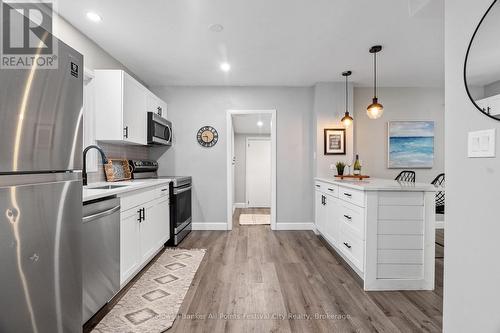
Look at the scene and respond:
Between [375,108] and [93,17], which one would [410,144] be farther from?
[93,17]

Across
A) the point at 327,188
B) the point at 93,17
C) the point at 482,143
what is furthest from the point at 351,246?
→ the point at 93,17

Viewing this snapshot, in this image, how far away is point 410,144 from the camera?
434 centimetres

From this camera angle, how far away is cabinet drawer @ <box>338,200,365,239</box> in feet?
7.48

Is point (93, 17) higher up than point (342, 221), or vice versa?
point (93, 17)

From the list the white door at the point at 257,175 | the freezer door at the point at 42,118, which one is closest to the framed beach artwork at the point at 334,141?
the white door at the point at 257,175

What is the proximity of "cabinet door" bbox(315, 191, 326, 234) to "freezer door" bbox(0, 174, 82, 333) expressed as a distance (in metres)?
2.95

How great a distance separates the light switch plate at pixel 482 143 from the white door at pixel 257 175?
5575 mm

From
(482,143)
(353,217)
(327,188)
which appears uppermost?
(482,143)

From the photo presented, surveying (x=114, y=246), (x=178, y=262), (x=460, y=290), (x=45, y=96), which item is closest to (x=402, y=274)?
(x=460, y=290)

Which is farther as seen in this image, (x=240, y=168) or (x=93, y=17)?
(x=240, y=168)

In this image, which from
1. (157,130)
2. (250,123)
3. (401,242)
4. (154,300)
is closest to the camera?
(154,300)

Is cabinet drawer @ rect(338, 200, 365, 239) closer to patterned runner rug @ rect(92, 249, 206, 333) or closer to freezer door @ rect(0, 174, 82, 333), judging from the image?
patterned runner rug @ rect(92, 249, 206, 333)

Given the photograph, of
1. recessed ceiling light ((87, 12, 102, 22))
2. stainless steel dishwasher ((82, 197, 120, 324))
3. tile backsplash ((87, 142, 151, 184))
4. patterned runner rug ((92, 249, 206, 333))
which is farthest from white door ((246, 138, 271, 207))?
stainless steel dishwasher ((82, 197, 120, 324))

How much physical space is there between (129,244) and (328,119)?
342 cm
